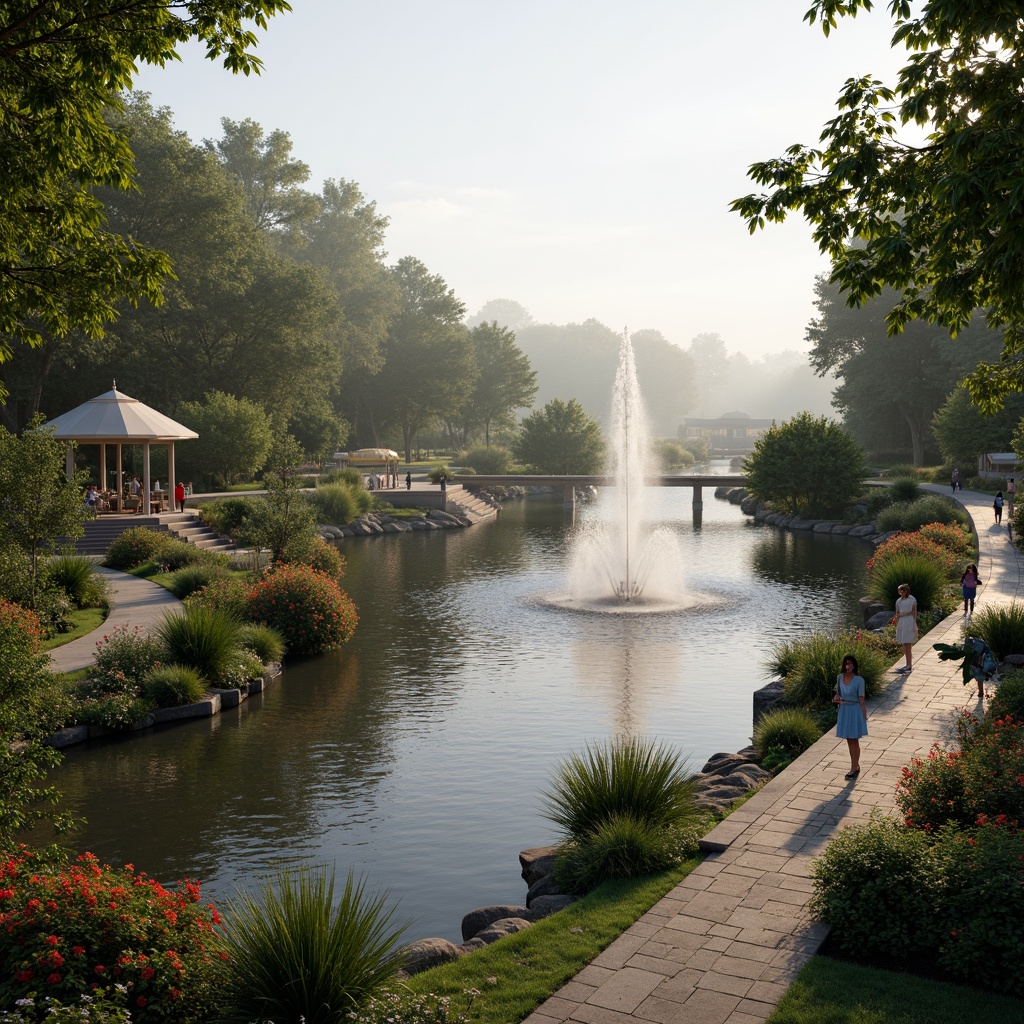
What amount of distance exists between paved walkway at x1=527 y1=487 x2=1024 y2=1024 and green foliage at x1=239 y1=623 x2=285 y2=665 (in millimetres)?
12227

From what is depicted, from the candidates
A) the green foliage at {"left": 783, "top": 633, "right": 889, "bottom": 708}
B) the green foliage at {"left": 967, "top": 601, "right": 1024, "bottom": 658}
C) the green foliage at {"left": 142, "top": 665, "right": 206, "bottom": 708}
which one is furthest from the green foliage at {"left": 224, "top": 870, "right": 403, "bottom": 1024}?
the green foliage at {"left": 967, "top": 601, "right": 1024, "bottom": 658}

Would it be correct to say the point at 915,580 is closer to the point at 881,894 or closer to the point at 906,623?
the point at 906,623

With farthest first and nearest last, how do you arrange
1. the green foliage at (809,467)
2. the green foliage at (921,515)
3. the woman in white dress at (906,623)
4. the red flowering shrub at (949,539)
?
the green foliage at (809,467) → the green foliage at (921,515) → the red flowering shrub at (949,539) → the woman in white dress at (906,623)

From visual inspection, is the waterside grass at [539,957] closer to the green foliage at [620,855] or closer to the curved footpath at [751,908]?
the curved footpath at [751,908]

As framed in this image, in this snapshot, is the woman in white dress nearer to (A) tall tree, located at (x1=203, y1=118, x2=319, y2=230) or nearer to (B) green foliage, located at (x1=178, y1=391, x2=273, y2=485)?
(B) green foliage, located at (x1=178, y1=391, x2=273, y2=485)

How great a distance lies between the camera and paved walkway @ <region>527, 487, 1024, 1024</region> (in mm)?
7324

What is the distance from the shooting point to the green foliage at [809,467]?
177 ft

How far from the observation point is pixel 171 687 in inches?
725

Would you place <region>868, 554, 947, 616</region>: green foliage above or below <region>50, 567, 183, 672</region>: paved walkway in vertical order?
above

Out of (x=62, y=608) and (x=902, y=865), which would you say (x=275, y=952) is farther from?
(x=62, y=608)

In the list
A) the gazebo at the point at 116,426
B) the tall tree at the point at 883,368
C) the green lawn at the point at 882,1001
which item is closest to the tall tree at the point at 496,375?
the tall tree at the point at 883,368

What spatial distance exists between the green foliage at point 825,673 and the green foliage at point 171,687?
10.5 metres

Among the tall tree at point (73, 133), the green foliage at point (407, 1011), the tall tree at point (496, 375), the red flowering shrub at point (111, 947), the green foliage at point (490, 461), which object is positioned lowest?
the green foliage at point (407, 1011)

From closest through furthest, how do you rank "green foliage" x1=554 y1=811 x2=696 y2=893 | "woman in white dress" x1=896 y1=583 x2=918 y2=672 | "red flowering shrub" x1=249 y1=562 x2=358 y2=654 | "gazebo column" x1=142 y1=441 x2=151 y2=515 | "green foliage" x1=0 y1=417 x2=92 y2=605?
1. "green foliage" x1=554 y1=811 x2=696 y2=893
2. "woman in white dress" x1=896 y1=583 x2=918 y2=672
3. "green foliage" x1=0 y1=417 x2=92 y2=605
4. "red flowering shrub" x1=249 y1=562 x2=358 y2=654
5. "gazebo column" x1=142 y1=441 x2=151 y2=515
